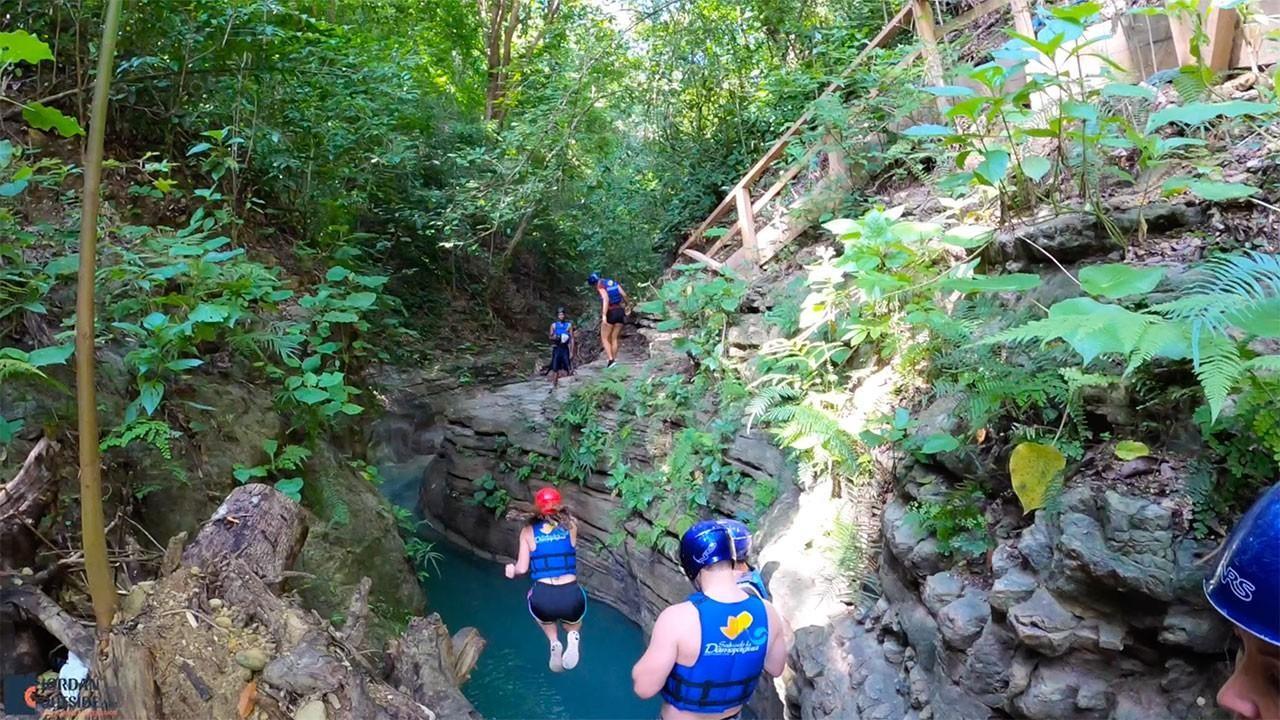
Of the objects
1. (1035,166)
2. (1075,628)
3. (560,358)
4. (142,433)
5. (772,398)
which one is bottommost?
(560,358)

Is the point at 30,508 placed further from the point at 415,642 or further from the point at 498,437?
the point at 498,437

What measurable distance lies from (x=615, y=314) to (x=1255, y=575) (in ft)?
32.9

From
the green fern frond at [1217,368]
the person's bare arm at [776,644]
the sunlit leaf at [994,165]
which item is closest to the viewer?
the green fern frond at [1217,368]

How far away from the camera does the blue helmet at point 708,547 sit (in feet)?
8.96

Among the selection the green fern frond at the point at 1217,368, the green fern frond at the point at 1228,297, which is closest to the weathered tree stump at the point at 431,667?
the green fern frond at the point at 1217,368

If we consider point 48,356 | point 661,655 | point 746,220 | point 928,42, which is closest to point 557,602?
point 661,655

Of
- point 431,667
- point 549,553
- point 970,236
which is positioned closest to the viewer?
point 431,667

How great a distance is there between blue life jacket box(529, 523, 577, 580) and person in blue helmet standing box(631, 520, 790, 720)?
298 centimetres

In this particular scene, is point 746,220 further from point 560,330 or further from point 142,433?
point 142,433

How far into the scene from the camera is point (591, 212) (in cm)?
1385

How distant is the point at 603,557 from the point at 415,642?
5.63 meters

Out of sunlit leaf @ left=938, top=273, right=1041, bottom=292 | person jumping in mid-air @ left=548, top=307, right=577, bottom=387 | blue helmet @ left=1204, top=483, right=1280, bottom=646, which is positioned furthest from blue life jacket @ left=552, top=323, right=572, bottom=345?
blue helmet @ left=1204, top=483, right=1280, bottom=646

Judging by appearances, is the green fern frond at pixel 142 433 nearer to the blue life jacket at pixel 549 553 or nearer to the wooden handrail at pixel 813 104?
the blue life jacket at pixel 549 553

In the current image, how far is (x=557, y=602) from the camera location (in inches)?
226
